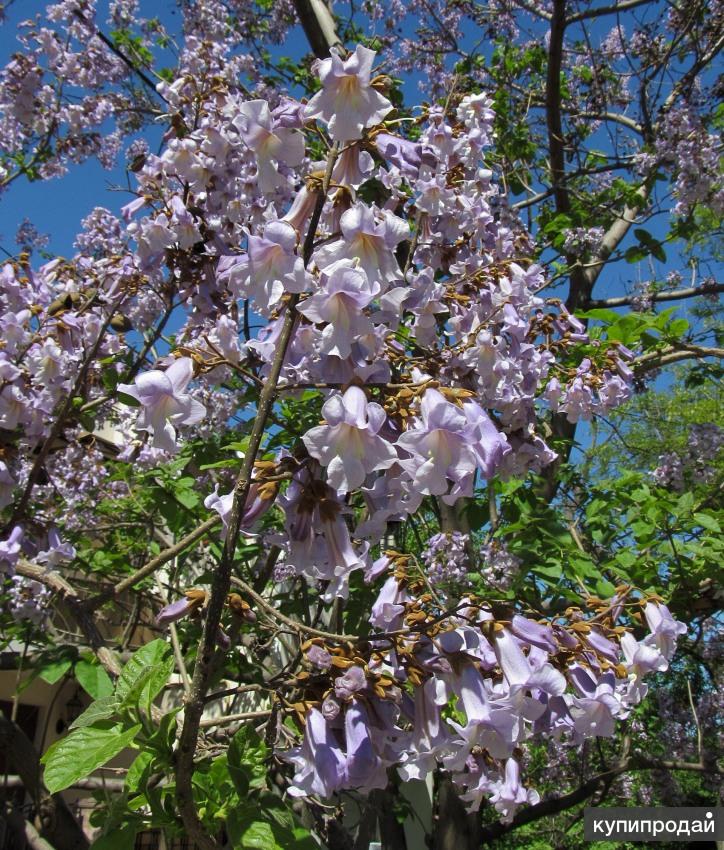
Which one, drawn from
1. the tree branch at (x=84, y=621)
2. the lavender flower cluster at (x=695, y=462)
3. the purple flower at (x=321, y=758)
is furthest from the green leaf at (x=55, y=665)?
the lavender flower cluster at (x=695, y=462)

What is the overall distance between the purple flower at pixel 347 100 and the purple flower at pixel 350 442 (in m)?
0.47

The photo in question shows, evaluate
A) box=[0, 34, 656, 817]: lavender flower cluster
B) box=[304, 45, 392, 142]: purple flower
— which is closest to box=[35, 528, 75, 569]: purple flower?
box=[0, 34, 656, 817]: lavender flower cluster

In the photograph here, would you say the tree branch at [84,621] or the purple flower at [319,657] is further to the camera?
the tree branch at [84,621]

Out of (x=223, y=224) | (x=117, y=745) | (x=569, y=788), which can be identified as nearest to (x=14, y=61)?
(x=223, y=224)

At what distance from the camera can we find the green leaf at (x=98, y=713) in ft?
4.42

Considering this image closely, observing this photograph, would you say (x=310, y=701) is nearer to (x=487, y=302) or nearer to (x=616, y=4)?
(x=487, y=302)

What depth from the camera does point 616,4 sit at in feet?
19.6

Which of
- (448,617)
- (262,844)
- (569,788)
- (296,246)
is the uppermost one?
(296,246)

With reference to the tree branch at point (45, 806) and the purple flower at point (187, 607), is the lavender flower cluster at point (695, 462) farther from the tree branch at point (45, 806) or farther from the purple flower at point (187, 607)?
the purple flower at point (187, 607)

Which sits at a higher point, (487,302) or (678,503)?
(487,302)

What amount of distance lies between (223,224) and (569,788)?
23.6ft

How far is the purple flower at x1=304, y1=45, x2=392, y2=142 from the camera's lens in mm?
1257

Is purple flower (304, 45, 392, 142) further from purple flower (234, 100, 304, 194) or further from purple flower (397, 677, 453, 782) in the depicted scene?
purple flower (397, 677, 453, 782)

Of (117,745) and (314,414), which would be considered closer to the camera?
(117,745)
